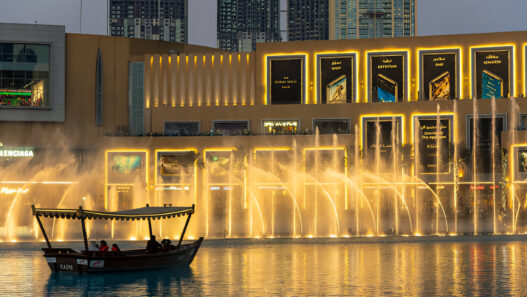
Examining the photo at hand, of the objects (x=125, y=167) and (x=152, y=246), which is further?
(x=125, y=167)

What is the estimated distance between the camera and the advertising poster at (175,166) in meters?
84.7

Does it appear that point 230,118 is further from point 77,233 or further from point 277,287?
point 277,287

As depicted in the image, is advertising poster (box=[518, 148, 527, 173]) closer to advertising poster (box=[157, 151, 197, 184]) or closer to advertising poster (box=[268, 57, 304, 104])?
advertising poster (box=[268, 57, 304, 104])

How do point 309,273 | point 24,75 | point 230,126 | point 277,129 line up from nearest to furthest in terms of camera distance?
point 309,273
point 277,129
point 230,126
point 24,75

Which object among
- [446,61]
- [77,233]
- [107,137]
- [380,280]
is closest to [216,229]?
[77,233]

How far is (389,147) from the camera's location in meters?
84.9

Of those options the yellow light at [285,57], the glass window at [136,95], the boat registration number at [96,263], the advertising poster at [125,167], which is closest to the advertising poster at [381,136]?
the yellow light at [285,57]

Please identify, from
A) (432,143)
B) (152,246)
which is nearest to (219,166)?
(432,143)

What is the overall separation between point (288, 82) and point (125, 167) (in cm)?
1991

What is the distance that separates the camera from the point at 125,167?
282 feet

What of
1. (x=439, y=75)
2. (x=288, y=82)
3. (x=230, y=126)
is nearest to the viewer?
(x=439, y=75)

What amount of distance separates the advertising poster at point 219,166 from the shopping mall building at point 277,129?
0.39 feet

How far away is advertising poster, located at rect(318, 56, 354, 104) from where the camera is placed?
89000mm

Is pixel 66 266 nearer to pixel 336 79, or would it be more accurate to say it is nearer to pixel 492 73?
pixel 336 79
